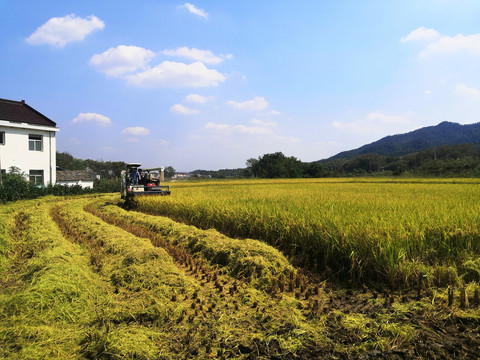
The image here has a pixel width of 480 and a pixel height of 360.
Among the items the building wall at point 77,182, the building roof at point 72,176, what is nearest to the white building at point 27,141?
the building wall at point 77,182

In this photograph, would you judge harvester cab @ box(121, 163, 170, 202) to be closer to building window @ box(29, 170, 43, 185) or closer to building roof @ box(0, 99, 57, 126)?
building window @ box(29, 170, 43, 185)

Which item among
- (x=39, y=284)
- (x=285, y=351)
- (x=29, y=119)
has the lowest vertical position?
(x=285, y=351)

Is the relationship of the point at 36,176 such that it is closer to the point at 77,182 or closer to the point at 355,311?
the point at 77,182

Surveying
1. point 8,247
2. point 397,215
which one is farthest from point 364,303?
point 8,247

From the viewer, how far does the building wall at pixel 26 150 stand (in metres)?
19.5

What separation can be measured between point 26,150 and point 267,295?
2449 cm

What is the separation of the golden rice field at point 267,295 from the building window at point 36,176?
763 inches

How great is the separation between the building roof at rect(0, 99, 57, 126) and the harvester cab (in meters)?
14.8

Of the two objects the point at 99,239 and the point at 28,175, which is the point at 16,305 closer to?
the point at 99,239

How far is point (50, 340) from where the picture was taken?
8.27 ft

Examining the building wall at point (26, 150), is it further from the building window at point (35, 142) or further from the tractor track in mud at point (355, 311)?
the tractor track in mud at point (355, 311)

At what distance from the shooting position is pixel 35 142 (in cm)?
2155

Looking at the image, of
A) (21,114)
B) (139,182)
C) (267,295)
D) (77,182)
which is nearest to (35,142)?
(21,114)

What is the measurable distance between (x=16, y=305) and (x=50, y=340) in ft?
3.05
